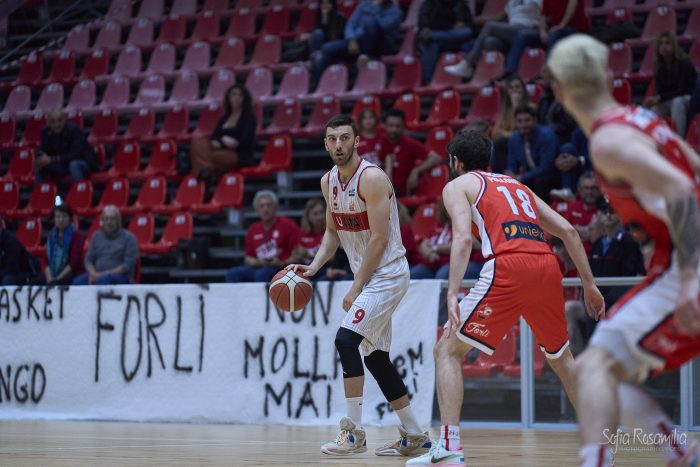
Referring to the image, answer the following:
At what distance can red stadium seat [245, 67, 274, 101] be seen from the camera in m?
16.9

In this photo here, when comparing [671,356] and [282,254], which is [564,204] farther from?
[671,356]

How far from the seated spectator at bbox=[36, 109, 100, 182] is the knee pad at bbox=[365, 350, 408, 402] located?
966 centimetres

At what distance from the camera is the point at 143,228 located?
14.8 meters

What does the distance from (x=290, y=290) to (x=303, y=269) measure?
0.55 feet

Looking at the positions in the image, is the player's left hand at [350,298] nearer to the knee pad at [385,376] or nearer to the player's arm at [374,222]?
the player's arm at [374,222]

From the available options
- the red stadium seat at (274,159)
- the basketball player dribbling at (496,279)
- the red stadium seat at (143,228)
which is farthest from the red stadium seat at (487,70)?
the basketball player dribbling at (496,279)

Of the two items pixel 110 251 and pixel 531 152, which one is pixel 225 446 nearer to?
pixel 110 251

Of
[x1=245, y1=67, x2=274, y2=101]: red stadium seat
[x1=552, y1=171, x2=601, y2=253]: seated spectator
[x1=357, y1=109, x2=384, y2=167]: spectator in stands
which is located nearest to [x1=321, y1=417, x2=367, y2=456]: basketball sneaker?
[x1=552, y1=171, x2=601, y2=253]: seated spectator

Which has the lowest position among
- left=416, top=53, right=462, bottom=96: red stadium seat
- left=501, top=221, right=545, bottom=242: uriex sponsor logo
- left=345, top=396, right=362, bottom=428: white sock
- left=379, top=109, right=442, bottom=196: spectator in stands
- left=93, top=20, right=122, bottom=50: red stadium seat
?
left=345, top=396, right=362, bottom=428: white sock

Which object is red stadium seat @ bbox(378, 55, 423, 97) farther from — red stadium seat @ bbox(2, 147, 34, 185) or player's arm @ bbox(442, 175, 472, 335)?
player's arm @ bbox(442, 175, 472, 335)

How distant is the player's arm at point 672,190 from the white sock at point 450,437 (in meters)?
2.33

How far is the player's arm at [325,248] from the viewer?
7666 millimetres

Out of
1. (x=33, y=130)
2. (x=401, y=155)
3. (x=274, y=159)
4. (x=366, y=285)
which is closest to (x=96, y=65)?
(x=33, y=130)

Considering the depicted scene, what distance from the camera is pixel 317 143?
52.5ft
